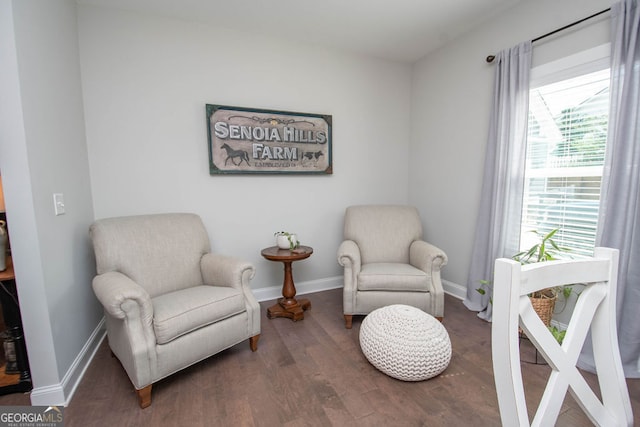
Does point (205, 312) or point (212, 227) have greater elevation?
point (212, 227)

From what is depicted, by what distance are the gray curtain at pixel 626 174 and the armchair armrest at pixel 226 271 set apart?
2.15 meters

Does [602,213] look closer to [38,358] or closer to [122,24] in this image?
[38,358]

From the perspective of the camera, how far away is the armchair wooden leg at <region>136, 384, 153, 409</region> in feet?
4.75

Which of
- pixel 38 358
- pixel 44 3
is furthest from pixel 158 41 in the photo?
pixel 38 358

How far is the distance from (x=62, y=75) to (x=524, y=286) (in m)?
2.56

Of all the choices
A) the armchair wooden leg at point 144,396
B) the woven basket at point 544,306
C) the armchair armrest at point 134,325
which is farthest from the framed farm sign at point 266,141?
the woven basket at point 544,306

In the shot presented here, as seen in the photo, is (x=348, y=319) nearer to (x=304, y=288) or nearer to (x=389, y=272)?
(x=389, y=272)

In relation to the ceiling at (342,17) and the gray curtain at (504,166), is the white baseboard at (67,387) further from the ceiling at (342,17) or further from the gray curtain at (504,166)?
the gray curtain at (504,166)

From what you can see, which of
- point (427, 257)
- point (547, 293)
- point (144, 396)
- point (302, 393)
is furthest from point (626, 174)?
point (144, 396)

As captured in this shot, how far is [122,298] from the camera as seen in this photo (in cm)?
140

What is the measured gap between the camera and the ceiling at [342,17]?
215cm

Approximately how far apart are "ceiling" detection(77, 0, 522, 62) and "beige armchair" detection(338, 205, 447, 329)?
1.81 meters

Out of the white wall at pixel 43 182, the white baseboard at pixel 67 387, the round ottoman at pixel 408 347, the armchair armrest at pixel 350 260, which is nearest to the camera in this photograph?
the white wall at pixel 43 182

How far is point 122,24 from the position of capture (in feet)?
7.14
